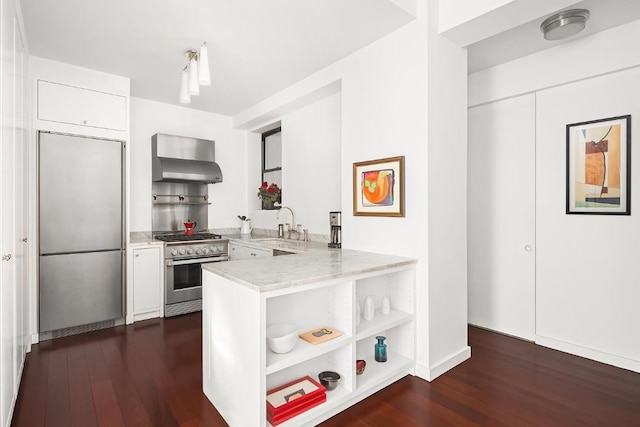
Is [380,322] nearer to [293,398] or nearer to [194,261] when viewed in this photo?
[293,398]

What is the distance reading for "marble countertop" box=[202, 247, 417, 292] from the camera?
1.86 meters

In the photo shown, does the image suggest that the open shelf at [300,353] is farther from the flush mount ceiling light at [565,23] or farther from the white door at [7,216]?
the flush mount ceiling light at [565,23]

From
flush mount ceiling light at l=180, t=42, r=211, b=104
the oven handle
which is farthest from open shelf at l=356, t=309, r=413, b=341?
the oven handle

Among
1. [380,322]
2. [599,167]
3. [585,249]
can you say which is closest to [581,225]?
[585,249]

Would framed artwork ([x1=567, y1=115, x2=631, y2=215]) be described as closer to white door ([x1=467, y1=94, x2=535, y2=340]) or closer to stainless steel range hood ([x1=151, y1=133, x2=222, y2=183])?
white door ([x1=467, y1=94, x2=535, y2=340])

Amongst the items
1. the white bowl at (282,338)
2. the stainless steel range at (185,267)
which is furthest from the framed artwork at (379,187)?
the stainless steel range at (185,267)

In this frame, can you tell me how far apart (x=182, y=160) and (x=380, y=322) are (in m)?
3.40

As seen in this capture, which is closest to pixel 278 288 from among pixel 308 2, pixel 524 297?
pixel 308 2

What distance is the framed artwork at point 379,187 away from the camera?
268 cm

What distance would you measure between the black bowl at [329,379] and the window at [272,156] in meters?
3.32

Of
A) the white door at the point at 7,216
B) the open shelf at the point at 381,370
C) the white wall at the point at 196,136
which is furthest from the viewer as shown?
the white wall at the point at 196,136

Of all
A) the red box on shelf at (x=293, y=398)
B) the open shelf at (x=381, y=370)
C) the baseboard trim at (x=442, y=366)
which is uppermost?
the red box on shelf at (x=293, y=398)

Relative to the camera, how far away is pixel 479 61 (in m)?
3.30

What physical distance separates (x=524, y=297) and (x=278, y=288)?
2.69 m
